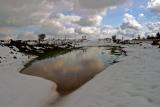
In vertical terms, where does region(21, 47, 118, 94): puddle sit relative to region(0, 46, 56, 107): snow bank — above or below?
below

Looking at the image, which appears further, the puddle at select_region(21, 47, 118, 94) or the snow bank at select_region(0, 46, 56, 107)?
the puddle at select_region(21, 47, 118, 94)

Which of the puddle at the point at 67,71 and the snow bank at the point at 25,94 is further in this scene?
the puddle at the point at 67,71

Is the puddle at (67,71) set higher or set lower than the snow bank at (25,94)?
lower

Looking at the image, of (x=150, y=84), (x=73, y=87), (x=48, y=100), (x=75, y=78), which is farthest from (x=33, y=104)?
(x=75, y=78)

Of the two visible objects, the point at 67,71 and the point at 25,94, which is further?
the point at 67,71

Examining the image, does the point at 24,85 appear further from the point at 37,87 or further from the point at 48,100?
the point at 48,100

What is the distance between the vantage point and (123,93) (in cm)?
1428

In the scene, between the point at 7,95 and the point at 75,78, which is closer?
the point at 7,95

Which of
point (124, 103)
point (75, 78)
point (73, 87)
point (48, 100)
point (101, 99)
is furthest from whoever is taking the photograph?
point (75, 78)

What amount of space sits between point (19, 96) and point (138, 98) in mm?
8193

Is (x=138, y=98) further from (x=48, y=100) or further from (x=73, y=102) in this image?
(x=48, y=100)

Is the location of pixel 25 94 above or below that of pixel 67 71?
above

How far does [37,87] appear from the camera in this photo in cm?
1952

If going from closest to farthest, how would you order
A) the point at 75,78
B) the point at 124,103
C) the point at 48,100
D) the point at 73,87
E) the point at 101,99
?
the point at 124,103, the point at 101,99, the point at 48,100, the point at 73,87, the point at 75,78
